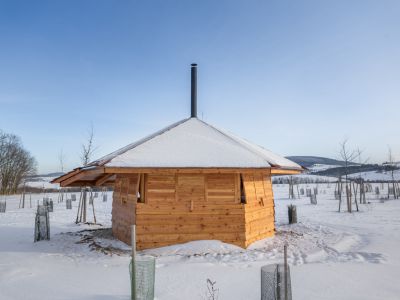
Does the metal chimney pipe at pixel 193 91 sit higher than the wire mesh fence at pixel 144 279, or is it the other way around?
the metal chimney pipe at pixel 193 91

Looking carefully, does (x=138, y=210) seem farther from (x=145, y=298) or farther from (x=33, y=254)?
(x=145, y=298)

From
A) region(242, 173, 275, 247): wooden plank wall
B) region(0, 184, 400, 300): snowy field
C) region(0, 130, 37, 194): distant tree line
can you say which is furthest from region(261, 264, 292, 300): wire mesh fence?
region(0, 130, 37, 194): distant tree line

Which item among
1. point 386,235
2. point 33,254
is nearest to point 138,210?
point 33,254

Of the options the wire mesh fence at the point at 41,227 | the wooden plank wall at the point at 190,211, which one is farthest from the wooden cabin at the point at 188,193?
the wire mesh fence at the point at 41,227

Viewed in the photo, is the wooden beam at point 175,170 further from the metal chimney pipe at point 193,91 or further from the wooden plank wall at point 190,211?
the metal chimney pipe at point 193,91

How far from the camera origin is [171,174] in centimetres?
1088

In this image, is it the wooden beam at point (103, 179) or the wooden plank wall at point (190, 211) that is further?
the wooden beam at point (103, 179)

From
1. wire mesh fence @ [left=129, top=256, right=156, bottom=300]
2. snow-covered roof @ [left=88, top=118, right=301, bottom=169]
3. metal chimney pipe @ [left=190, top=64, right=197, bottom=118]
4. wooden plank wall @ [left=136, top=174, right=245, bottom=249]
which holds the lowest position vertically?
wire mesh fence @ [left=129, top=256, right=156, bottom=300]

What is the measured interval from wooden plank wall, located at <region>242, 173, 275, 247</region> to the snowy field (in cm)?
39

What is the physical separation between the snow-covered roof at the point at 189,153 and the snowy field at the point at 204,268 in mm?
2553

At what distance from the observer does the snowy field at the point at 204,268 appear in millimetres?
6461

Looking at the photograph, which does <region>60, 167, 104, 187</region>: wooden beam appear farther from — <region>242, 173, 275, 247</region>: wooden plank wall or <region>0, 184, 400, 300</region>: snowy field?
<region>242, 173, 275, 247</region>: wooden plank wall

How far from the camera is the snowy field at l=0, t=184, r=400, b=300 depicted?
6.46 m

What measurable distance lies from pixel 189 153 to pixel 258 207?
3.19 meters
